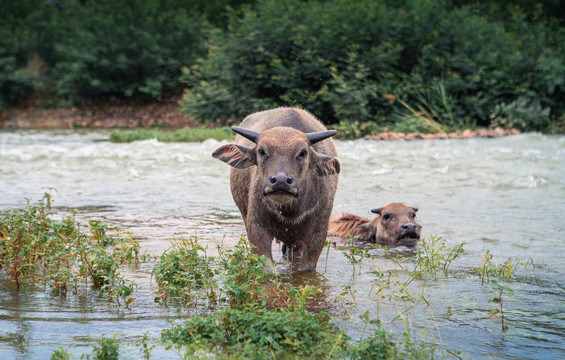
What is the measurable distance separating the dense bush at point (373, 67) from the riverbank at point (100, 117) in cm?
1063

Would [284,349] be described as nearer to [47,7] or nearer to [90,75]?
[90,75]

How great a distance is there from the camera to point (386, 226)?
27.4 feet

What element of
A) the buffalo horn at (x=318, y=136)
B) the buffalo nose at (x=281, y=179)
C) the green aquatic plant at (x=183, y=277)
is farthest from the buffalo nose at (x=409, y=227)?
the green aquatic plant at (x=183, y=277)

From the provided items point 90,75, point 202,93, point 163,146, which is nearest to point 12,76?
point 90,75

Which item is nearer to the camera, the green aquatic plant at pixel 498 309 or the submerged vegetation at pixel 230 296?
the submerged vegetation at pixel 230 296

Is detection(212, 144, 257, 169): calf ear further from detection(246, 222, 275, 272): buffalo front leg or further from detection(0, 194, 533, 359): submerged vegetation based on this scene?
detection(0, 194, 533, 359): submerged vegetation

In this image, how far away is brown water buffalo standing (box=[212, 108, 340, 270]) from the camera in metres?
5.59

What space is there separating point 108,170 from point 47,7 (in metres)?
33.9

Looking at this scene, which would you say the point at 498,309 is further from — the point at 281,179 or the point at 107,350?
the point at 107,350

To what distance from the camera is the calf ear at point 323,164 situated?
19.8 ft

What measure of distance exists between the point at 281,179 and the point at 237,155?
83 cm

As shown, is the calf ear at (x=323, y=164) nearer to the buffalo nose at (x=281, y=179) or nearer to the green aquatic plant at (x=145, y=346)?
the buffalo nose at (x=281, y=179)

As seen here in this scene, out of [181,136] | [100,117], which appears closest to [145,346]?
[181,136]

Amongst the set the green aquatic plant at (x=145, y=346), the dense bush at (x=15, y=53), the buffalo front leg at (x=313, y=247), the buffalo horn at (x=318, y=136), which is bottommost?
the green aquatic plant at (x=145, y=346)
